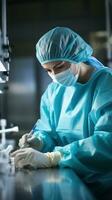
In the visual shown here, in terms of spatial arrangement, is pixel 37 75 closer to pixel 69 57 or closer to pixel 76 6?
pixel 76 6

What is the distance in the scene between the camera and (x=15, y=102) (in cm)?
380

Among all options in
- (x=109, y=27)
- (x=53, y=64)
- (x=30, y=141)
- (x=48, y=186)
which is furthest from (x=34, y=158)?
(x=109, y=27)

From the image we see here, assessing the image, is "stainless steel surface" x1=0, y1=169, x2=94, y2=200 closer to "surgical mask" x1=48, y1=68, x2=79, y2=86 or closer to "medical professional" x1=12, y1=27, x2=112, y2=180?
"medical professional" x1=12, y1=27, x2=112, y2=180

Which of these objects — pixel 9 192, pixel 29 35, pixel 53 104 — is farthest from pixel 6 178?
pixel 29 35

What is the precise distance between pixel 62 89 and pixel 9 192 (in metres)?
0.90

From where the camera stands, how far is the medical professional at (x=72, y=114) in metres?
1.51

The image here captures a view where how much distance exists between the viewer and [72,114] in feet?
5.62

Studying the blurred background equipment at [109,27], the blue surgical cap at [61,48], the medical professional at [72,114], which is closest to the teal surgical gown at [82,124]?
the medical professional at [72,114]

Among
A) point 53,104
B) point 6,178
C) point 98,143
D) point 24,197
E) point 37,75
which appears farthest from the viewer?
point 37,75

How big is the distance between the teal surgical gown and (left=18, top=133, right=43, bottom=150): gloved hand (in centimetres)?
5

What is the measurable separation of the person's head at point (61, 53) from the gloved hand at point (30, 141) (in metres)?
0.32

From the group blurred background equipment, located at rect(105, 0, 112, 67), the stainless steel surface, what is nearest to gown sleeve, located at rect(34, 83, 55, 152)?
the stainless steel surface

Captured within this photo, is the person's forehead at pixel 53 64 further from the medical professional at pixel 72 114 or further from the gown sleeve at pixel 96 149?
the gown sleeve at pixel 96 149

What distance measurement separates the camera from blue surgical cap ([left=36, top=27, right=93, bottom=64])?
1.68 metres
